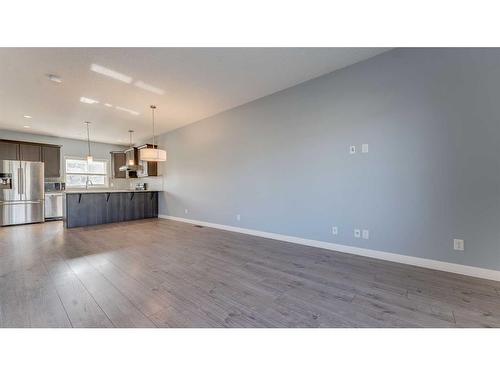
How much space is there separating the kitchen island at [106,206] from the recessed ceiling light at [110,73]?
3658 millimetres

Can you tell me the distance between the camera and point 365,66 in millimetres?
2971

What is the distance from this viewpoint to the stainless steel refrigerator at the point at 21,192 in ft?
18.2

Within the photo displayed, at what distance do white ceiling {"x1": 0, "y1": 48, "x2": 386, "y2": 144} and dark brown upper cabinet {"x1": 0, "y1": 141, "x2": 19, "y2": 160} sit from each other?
38.5 inches

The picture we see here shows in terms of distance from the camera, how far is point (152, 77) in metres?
3.32

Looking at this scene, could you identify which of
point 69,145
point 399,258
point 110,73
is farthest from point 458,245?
point 69,145


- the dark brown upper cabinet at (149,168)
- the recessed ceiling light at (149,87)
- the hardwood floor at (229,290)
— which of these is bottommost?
the hardwood floor at (229,290)

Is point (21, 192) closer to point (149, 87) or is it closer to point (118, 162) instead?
point (118, 162)

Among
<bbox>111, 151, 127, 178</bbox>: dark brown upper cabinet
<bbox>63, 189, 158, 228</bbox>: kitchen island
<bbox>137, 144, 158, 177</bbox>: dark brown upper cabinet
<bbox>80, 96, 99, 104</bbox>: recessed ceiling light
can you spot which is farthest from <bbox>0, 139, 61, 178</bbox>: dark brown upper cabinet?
<bbox>80, 96, 99, 104</bbox>: recessed ceiling light

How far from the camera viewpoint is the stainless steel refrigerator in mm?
5539

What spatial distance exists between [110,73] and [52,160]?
543 centimetres

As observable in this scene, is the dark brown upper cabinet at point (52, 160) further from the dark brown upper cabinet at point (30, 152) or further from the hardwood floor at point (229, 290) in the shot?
the hardwood floor at point (229, 290)

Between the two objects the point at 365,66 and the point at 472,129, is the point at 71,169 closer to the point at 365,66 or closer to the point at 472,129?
the point at 365,66

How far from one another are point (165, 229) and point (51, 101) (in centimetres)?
339

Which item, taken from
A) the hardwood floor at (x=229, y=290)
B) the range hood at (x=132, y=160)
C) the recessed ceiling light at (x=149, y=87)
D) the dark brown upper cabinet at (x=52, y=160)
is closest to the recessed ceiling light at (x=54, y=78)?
the recessed ceiling light at (x=149, y=87)
